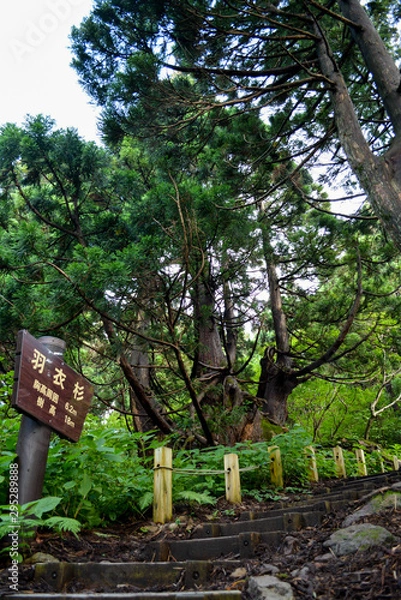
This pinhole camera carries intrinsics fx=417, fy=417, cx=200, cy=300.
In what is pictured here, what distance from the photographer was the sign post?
3.21 metres

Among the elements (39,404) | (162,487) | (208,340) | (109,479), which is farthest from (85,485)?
(208,340)

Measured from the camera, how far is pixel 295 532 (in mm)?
3344

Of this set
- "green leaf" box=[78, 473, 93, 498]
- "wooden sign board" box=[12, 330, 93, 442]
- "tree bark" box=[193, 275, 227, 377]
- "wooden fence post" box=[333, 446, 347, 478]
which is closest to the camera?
"wooden sign board" box=[12, 330, 93, 442]

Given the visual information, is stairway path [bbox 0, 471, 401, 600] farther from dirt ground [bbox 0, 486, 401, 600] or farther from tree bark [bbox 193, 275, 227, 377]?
tree bark [bbox 193, 275, 227, 377]

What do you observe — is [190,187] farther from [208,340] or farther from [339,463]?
[339,463]

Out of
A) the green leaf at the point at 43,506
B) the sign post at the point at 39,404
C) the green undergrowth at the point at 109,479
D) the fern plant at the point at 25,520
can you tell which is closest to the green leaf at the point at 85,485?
the green undergrowth at the point at 109,479

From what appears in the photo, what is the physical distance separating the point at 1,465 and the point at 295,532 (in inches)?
93.0

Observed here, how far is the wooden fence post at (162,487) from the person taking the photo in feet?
14.3

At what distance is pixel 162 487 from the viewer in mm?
4422

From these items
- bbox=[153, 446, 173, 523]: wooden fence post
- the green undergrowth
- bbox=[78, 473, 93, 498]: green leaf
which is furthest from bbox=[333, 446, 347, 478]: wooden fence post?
bbox=[78, 473, 93, 498]: green leaf

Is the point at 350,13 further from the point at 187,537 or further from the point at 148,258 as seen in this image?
the point at 187,537

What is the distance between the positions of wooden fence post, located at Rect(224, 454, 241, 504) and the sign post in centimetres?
248

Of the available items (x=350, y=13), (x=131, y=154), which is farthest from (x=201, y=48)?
(x=131, y=154)

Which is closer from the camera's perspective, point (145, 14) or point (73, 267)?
point (73, 267)
